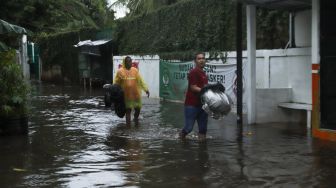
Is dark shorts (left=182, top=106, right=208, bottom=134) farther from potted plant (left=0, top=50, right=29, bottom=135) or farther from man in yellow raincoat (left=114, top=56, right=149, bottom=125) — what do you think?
potted plant (left=0, top=50, right=29, bottom=135)

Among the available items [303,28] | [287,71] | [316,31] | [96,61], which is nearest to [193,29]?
[287,71]

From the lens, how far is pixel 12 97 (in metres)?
11.6

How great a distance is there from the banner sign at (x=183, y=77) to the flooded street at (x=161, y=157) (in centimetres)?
238

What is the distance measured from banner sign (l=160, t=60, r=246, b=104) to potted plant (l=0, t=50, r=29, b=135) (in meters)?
6.05

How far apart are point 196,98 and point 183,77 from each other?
28.9ft

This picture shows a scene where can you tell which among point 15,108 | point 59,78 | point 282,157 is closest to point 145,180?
point 282,157

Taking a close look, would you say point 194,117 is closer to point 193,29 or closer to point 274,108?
point 274,108

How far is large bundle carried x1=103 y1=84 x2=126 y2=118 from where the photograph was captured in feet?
42.8

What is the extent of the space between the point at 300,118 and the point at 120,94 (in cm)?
424

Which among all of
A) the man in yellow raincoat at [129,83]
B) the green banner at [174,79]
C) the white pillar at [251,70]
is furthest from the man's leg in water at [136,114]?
the green banner at [174,79]

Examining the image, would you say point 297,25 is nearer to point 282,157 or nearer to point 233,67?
point 233,67

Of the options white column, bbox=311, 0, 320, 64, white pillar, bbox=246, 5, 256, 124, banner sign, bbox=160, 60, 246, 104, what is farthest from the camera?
banner sign, bbox=160, 60, 246, 104

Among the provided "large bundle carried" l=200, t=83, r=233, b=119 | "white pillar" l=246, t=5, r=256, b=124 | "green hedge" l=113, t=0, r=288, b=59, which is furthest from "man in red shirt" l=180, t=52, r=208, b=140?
"green hedge" l=113, t=0, r=288, b=59

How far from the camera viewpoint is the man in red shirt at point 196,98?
33.6 feet
